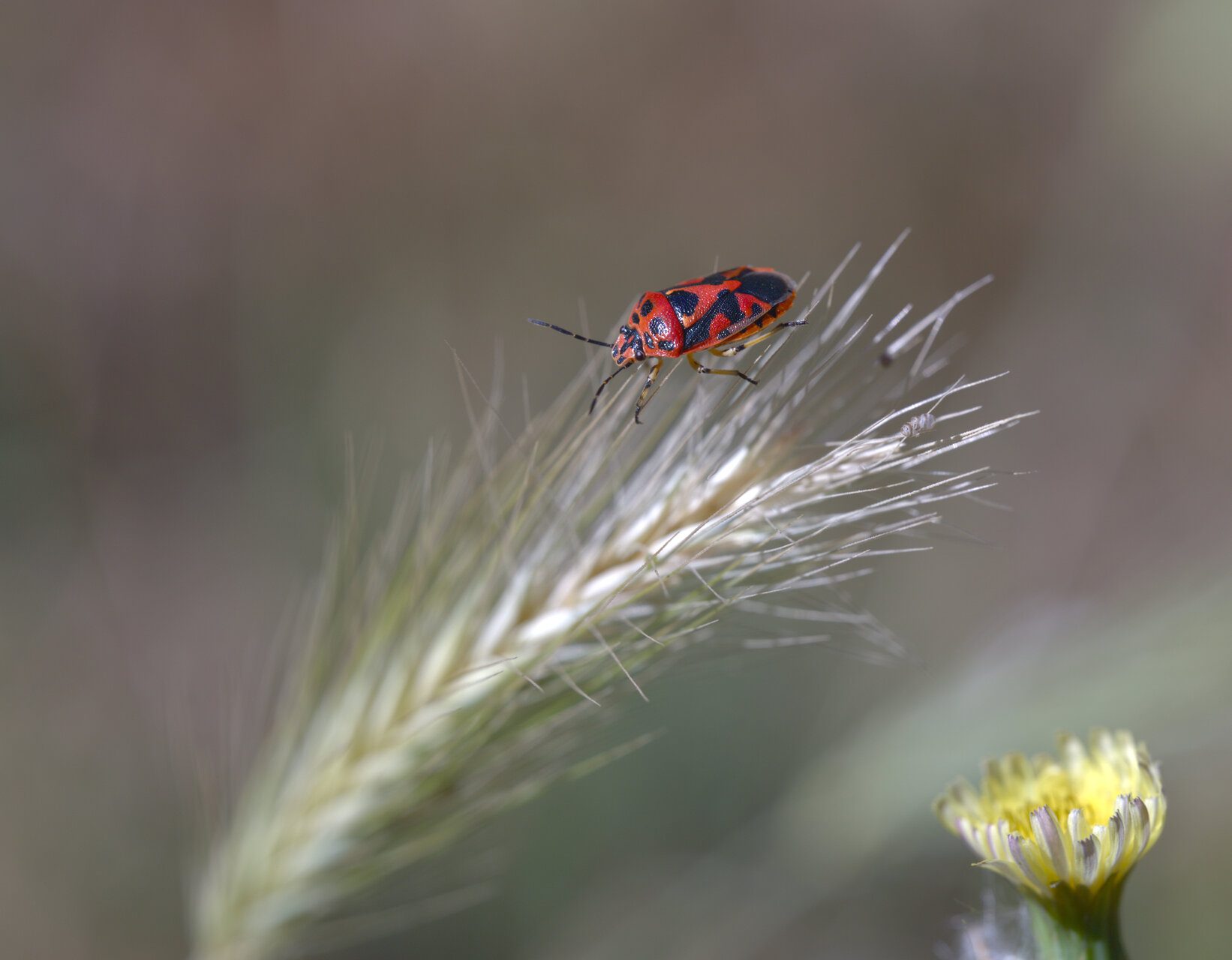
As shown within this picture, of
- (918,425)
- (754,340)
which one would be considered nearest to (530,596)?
(754,340)

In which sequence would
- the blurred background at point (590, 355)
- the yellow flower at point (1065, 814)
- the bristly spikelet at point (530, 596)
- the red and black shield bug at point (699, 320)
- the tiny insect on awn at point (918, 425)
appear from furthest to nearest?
the blurred background at point (590, 355)
the red and black shield bug at point (699, 320)
the bristly spikelet at point (530, 596)
the tiny insect on awn at point (918, 425)
the yellow flower at point (1065, 814)

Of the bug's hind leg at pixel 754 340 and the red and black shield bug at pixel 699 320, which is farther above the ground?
the red and black shield bug at pixel 699 320

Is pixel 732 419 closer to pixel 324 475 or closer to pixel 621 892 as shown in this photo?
pixel 621 892

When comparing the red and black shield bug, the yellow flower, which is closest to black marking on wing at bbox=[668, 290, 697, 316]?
the red and black shield bug

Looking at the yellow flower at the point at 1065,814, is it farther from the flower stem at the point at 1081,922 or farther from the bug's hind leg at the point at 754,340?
the bug's hind leg at the point at 754,340

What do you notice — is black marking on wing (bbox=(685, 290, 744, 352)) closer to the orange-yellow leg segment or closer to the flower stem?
the orange-yellow leg segment

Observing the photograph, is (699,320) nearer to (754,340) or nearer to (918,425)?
(754,340)

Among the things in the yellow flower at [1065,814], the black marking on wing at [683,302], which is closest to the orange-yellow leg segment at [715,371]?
the black marking on wing at [683,302]
